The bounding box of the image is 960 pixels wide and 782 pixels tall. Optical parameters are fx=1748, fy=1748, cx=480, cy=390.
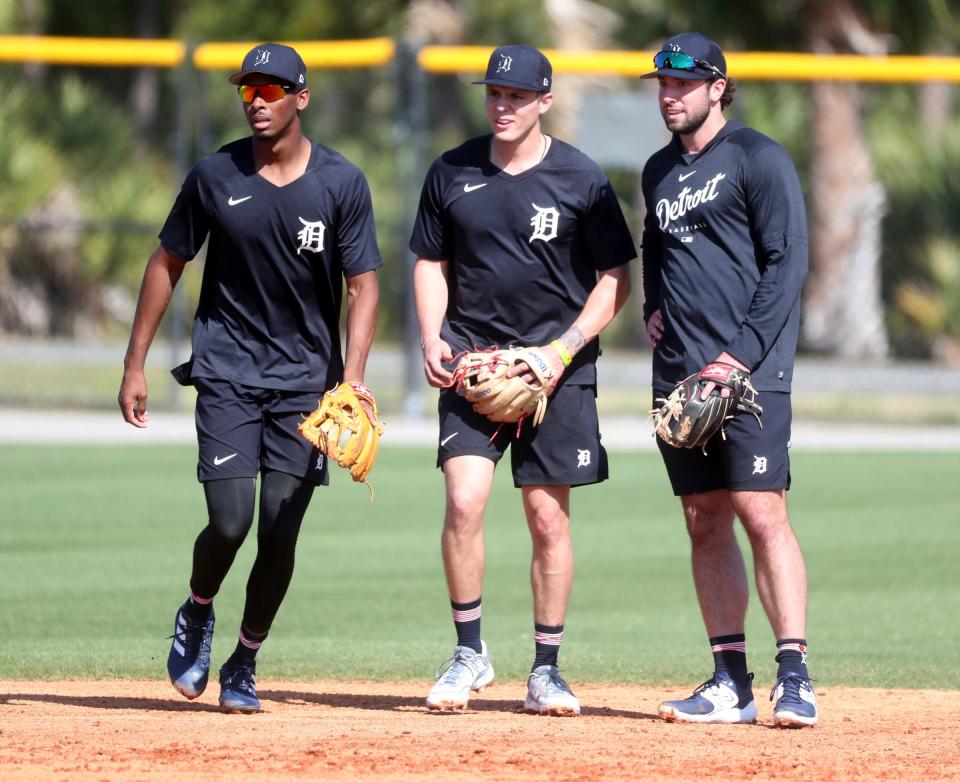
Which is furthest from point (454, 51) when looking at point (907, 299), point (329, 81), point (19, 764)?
point (19, 764)

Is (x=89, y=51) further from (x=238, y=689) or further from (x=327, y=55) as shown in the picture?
(x=238, y=689)

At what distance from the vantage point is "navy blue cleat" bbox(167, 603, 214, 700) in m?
6.57

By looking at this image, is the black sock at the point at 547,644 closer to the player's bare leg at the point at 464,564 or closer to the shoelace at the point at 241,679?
the player's bare leg at the point at 464,564

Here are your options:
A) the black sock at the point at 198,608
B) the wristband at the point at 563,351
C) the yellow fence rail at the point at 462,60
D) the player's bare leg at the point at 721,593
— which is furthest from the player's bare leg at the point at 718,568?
the yellow fence rail at the point at 462,60

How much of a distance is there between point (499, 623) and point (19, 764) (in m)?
3.86

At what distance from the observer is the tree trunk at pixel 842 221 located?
2112 cm

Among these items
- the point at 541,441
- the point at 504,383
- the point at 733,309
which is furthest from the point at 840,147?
the point at 504,383

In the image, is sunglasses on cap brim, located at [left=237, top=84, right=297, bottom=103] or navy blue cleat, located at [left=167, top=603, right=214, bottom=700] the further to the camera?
navy blue cleat, located at [left=167, top=603, right=214, bottom=700]

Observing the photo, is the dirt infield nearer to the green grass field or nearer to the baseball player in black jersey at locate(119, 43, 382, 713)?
the baseball player in black jersey at locate(119, 43, 382, 713)

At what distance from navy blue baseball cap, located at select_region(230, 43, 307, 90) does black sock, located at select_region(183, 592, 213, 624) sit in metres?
1.96

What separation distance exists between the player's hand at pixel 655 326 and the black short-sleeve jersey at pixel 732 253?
0.23 ft

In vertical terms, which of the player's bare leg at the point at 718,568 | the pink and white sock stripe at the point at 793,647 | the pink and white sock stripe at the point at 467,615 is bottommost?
the pink and white sock stripe at the point at 793,647

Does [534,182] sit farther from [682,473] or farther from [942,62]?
[942,62]

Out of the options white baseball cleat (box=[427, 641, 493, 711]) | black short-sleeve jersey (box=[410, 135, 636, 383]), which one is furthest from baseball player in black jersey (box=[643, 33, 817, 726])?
white baseball cleat (box=[427, 641, 493, 711])
